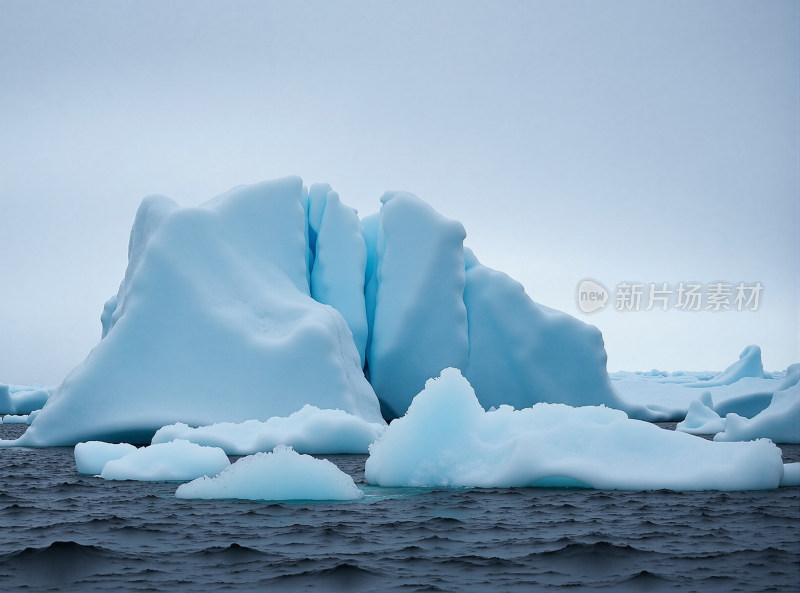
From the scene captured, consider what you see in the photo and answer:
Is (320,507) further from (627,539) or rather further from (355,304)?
(355,304)

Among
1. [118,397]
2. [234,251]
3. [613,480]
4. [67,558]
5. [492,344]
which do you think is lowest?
[67,558]

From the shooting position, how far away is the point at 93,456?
428 inches

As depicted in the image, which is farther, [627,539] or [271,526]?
[271,526]

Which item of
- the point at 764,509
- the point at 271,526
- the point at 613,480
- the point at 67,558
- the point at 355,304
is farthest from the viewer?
the point at 355,304

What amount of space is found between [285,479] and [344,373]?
7236 millimetres

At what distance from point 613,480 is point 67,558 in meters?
5.22

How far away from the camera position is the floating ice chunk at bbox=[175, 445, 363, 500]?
8.22 m

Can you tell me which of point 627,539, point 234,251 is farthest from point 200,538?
point 234,251

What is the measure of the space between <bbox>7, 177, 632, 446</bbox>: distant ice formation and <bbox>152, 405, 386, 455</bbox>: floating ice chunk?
6.39ft

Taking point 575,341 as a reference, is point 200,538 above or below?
below

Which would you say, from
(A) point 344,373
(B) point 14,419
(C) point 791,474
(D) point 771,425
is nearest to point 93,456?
(A) point 344,373

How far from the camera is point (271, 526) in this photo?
6918 mm

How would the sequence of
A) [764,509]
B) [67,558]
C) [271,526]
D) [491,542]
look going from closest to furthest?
[67,558], [491,542], [271,526], [764,509]

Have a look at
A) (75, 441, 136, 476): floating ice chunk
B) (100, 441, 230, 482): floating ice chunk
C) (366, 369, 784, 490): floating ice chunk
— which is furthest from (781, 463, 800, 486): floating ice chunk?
(75, 441, 136, 476): floating ice chunk
